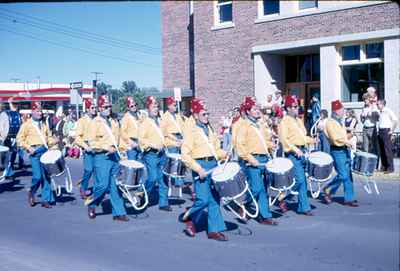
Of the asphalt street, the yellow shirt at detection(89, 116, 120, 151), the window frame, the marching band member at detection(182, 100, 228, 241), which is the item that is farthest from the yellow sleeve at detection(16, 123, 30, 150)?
the window frame

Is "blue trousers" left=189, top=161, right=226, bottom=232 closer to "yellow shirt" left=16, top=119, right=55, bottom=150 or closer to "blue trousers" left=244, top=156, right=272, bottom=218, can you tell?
"blue trousers" left=244, top=156, right=272, bottom=218

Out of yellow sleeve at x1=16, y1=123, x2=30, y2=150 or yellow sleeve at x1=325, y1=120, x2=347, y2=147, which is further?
yellow sleeve at x1=16, y1=123, x2=30, y2=150

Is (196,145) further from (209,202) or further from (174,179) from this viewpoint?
(174,179)

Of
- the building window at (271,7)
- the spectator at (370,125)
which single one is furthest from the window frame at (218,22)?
the spectator at (370,125)

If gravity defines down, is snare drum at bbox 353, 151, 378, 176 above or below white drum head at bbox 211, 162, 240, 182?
below

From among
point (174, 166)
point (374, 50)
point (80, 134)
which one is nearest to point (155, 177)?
point (174, 166)

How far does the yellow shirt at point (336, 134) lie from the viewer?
31.5ft

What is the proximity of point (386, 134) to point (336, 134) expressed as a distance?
628 cm

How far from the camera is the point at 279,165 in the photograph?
8.46 m

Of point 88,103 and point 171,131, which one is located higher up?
point 88,103

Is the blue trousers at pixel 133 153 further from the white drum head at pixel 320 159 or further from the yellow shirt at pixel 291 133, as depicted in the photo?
the white drum head at pixel 320 159

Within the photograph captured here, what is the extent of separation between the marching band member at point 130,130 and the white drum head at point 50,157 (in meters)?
1.38

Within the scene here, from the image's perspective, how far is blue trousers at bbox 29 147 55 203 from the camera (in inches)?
408

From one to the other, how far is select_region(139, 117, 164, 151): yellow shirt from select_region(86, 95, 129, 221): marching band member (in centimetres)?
79
